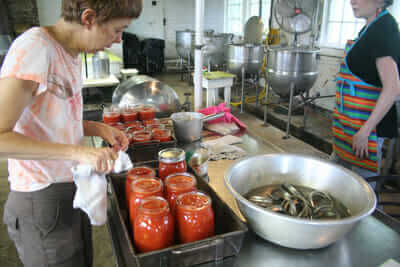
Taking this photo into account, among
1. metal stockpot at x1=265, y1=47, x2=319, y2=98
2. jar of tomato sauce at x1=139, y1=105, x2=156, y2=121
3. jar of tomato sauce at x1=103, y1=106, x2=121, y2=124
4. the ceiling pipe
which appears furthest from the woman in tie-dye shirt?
metal stockpot at x1=265, y1=47, x2=319, y2=98

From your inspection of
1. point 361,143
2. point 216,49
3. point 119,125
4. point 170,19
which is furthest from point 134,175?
point 170,19

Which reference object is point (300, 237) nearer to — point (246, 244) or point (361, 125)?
point (246, 244)

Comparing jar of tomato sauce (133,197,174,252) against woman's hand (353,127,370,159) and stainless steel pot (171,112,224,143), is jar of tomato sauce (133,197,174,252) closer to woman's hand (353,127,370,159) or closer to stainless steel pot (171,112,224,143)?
stainless steel pot (171,112,224,143)

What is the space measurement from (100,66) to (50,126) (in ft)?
12.5

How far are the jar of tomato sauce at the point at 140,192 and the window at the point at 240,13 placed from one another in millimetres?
6939

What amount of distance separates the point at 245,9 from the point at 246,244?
8189 millimetres

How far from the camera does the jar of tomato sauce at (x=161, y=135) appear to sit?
167cm

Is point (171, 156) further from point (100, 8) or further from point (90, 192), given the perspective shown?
point (100, 8)

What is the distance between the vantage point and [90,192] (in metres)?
0.88

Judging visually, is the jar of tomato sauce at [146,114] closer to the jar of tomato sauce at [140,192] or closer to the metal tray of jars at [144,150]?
the metal tray of jars at [144,150]

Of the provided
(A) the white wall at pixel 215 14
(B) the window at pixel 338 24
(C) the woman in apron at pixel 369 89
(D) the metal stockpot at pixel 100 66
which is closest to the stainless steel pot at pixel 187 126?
(C) the woman in apron at pixel 369 89

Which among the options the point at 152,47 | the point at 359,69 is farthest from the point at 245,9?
the point at 359,69

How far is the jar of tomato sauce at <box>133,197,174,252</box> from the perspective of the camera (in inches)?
32.4

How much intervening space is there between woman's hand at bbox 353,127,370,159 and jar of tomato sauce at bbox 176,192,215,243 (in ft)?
3.86
